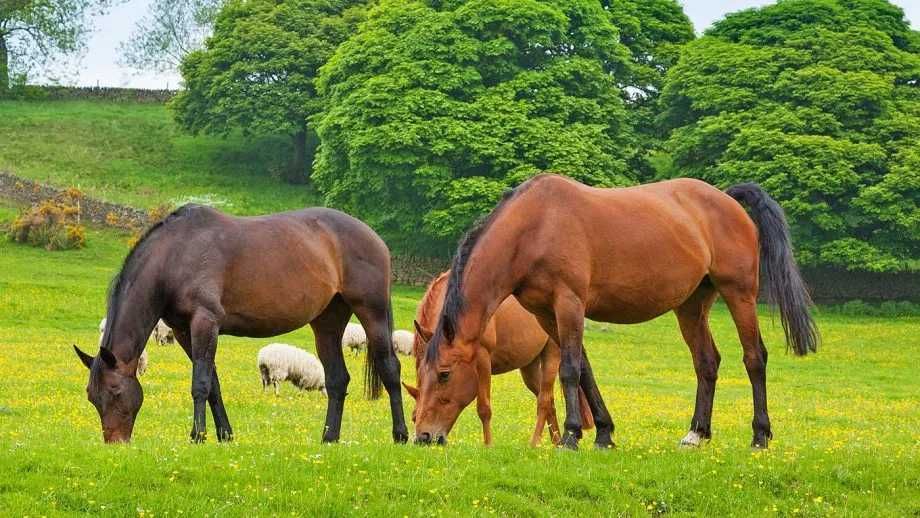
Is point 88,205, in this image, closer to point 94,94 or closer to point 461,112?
point 461,112

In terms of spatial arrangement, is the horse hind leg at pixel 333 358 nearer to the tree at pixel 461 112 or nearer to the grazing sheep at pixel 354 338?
the grazing sheep at pixel 354 338

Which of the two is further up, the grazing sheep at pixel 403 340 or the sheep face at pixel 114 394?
the sheep face at pixel 114 394

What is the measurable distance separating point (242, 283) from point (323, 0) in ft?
209

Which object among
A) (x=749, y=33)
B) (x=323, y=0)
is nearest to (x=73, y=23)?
(x=323, y=0)

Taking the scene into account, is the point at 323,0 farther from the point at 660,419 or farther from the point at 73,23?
the point at 660,419

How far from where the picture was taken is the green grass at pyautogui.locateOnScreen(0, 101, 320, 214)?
224 feet

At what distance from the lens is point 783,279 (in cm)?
1462

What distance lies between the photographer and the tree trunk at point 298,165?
249 feet

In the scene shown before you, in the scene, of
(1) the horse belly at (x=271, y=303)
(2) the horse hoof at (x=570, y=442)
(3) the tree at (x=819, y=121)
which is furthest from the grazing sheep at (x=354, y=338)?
(3) the tree at (x=819, y=121)

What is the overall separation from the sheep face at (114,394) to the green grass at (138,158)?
167 feet

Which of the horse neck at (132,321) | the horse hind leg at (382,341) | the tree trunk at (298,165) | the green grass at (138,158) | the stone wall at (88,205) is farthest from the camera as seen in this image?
the tree trunk at (298,165)

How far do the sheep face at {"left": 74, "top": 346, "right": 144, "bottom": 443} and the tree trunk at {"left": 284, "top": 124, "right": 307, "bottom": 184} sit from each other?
6279 cm

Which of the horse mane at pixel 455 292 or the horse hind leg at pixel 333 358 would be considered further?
the horse hind leg at pixel 333 358

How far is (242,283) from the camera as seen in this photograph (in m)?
14.1
